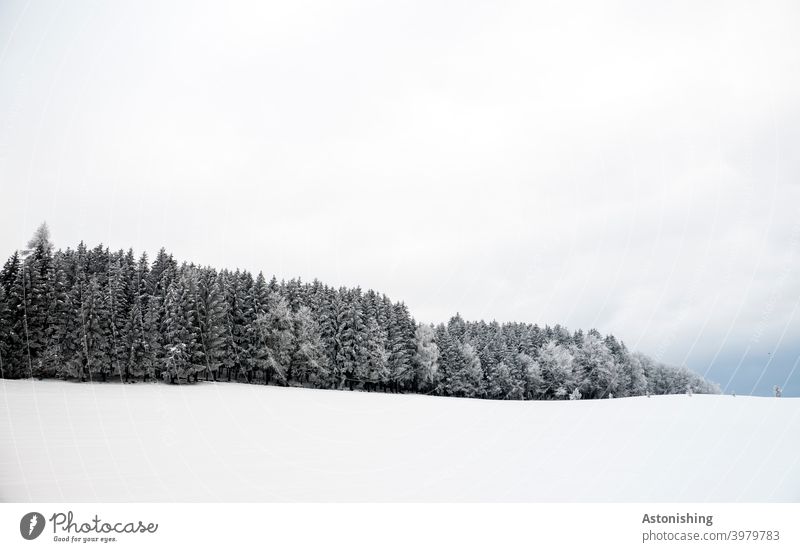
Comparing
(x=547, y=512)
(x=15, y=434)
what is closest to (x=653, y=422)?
(x=547, y=512)

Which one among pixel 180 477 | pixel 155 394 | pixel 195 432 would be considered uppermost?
pixel 180 477

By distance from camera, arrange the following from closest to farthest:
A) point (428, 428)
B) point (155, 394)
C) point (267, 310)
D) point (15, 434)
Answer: point (15, 434) < point (428, 428) < point (155, 394) < point (267, 310)

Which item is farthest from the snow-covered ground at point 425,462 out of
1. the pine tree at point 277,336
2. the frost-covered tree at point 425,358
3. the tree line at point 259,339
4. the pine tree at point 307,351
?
the frost-covered tree at point 425,358

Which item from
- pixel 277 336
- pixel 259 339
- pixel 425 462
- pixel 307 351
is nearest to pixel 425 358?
pixel 307 351

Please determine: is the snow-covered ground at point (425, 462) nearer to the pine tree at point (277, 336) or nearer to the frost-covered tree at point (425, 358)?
the pine tree at point (277, 336)

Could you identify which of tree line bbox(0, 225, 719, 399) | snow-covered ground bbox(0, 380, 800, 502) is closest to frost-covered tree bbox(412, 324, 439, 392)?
tree line bbox(0, 225, 719, 399)

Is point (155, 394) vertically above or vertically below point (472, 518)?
below

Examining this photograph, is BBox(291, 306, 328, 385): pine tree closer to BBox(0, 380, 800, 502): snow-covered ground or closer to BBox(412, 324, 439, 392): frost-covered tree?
BBox(412, 324, 439, 392): frost-covered tree

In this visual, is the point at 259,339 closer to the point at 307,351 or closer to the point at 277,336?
the point at 277,336

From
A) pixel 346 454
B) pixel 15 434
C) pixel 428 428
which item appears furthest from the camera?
pixel 428 428

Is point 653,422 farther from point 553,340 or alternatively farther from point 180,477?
point 553,340

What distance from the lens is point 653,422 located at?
28.4 feet

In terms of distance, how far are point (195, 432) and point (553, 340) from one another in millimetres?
41045

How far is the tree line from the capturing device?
2133 centimetres
